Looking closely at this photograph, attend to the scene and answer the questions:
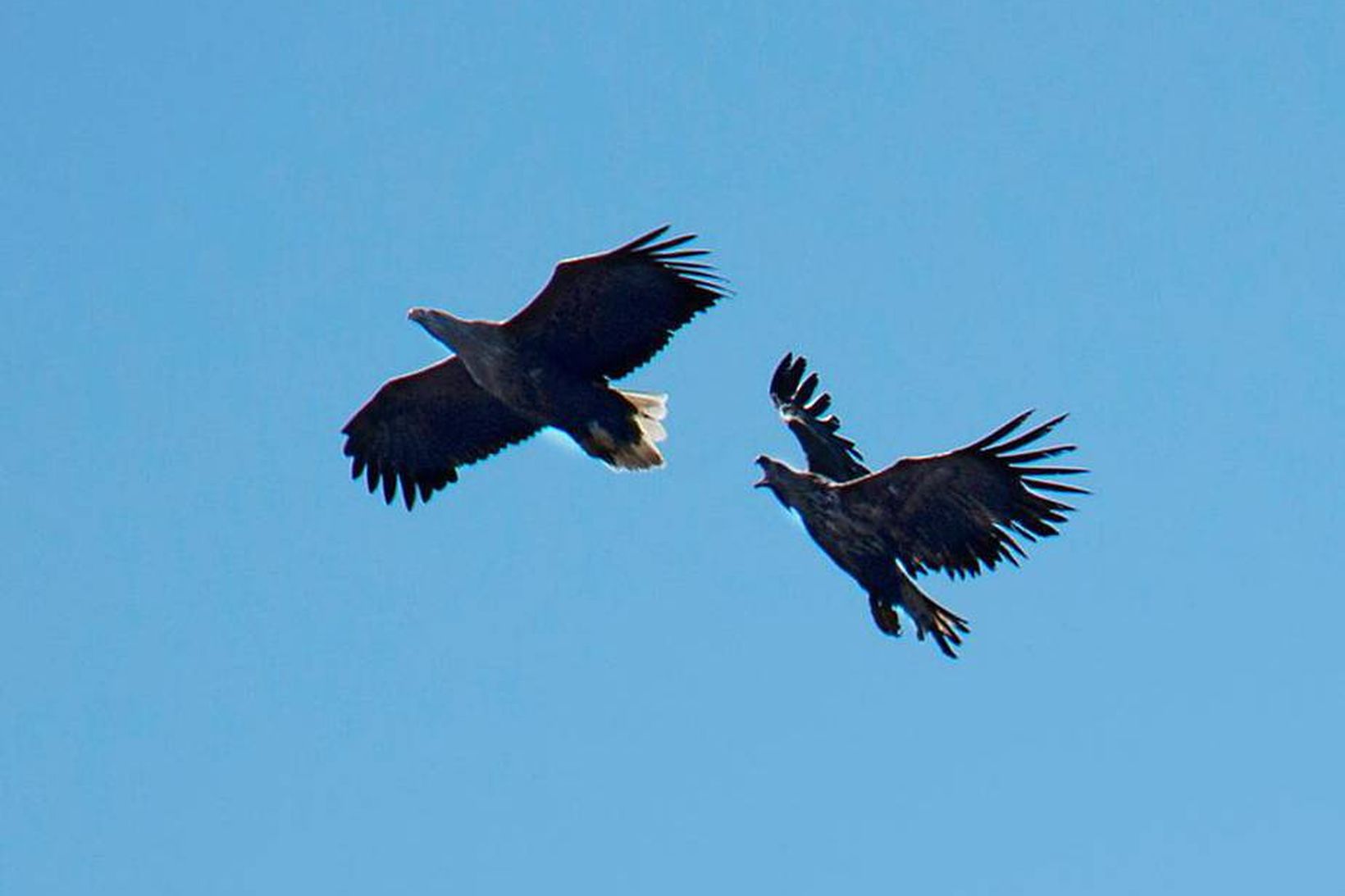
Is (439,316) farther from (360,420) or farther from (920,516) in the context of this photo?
(920,516)

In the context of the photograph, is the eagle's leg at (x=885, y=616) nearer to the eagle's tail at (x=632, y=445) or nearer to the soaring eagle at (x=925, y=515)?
the soaring eagle at (x=925, y=515)

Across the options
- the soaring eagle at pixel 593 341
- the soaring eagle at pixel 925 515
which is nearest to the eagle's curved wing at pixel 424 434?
the soaring eagle at pixel 593 341

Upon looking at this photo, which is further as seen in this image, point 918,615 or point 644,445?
point 644,445

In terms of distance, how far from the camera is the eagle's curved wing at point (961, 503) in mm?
16172

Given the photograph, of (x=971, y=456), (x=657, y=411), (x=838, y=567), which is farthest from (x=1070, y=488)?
(x=657, y=411)

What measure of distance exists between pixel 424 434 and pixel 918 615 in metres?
5.28

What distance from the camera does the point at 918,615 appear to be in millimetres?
17000

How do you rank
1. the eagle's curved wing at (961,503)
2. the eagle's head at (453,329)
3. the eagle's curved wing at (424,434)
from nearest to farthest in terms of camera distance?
the eagle's curved wing at (961,503) < the eagle's head at (453,329) < the eagle's curved wing at (424,434)

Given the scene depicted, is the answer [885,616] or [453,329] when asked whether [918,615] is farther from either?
[453,329]

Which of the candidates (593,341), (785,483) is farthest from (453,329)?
(785,483)

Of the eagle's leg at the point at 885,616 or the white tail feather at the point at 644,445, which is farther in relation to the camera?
the white tail feather at the point at 644,445

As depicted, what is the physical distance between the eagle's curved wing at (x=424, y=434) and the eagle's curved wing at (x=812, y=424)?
2.64 meters

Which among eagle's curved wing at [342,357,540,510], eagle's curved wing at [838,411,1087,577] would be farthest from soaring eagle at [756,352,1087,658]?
eagle's curved wing at [342,357,540,510]

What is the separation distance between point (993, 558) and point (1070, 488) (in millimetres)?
721
